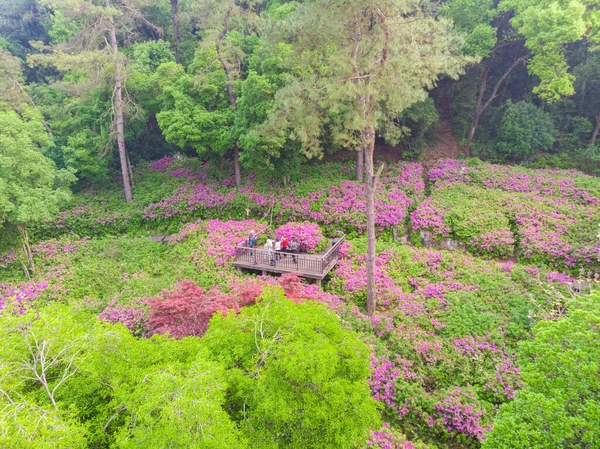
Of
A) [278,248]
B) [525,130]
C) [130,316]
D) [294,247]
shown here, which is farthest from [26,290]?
[525,130]

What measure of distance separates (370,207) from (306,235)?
426 centimetres

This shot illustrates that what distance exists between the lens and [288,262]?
12758 mm

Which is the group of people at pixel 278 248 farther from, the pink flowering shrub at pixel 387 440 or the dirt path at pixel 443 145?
the dirt path at pixel 443 145

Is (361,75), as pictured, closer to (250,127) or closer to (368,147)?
(368,147)


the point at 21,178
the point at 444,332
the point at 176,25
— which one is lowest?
the point at 444,332

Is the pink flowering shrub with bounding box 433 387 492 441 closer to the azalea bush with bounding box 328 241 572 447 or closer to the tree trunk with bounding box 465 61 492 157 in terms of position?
the azalea bush with bounding box 328 241 572 447

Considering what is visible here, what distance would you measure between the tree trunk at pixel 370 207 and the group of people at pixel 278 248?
2.94 m

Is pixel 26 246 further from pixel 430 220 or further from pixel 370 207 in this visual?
pixel 430 220

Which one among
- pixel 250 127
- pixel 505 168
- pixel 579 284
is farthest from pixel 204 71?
pixel 579 284

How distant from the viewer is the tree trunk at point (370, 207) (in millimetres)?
10055

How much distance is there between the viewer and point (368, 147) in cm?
1032

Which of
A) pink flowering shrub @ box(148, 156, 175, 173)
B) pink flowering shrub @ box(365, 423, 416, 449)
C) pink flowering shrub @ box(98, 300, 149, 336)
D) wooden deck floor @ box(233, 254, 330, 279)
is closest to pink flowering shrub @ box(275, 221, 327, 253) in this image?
wooden deck floor @ box(233, 254, 330, 279)

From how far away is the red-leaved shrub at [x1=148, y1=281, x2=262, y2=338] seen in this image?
8258 mm

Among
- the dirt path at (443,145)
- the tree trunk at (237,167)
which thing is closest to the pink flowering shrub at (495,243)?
the dirt path at (443,145)
